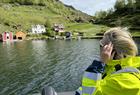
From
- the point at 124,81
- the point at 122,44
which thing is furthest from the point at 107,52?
the point at 124,81

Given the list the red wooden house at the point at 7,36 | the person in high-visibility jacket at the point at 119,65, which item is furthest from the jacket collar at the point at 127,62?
the red wooden house at the point at 7,36

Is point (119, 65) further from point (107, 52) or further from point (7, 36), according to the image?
point (7, 36)

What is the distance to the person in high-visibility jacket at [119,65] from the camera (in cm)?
430

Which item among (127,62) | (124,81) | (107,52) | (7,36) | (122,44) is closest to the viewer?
(124,81)

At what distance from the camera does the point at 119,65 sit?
195 inches

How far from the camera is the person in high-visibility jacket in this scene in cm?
430

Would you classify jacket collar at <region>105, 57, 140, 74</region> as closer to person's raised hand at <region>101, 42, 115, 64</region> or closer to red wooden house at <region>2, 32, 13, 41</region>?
person's raised hand at <region>101, 42, 115, 64</region>

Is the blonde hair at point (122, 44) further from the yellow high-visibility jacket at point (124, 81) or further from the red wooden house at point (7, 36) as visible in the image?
the red wooden house at point (7, 36)

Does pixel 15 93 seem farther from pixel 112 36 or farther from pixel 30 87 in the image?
pixel 112 36

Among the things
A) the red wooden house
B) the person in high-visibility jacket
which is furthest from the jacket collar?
the red wooden house

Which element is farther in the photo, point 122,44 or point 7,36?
point 7,36

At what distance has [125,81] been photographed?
14.1ft

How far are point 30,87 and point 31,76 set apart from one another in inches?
287

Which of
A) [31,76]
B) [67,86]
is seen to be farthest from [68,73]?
[67,86]
